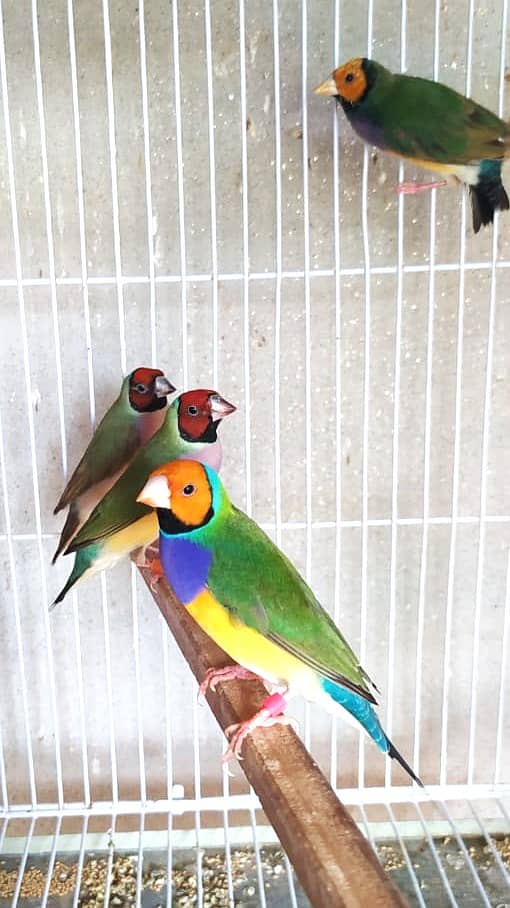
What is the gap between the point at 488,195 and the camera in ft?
3.35

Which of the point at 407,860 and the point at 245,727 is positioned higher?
the point at 245,727

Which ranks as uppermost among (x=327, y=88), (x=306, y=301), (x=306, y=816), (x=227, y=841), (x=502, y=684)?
(x=327, y=88)

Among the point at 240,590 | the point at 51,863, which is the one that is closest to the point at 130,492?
the point at 240,590

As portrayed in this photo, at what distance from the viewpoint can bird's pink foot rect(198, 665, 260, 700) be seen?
2.89 ft

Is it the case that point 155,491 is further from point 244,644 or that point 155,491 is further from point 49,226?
point 49,226

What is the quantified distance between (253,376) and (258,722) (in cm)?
57

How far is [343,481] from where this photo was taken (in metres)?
1.26

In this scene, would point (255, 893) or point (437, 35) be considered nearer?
point (437, 35)

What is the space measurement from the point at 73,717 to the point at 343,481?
617mm

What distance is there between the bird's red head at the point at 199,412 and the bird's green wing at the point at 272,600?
0.18 metres

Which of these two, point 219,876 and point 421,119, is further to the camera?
point 219,876

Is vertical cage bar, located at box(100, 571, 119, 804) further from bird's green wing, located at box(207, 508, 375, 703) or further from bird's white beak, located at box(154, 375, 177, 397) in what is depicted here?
bird's green wing, located at box(207, 508, 375, 703)

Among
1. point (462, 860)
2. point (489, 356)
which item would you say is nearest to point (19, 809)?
point (462, 860)

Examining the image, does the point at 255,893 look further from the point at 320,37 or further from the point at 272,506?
the point at 320,37
